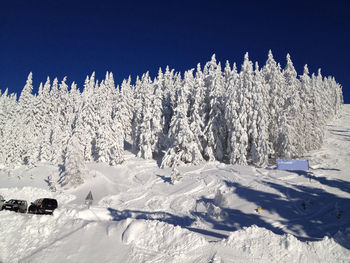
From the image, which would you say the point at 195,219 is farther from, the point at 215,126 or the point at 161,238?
the point at 215,126

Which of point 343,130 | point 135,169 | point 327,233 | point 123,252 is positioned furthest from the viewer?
point 343,130

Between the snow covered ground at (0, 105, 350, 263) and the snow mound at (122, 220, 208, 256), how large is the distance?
42mm

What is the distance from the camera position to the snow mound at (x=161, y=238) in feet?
29.8

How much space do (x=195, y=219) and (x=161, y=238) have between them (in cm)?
802

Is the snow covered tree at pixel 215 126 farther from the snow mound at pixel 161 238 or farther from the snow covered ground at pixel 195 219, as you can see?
the snow mound at pixel 161 238

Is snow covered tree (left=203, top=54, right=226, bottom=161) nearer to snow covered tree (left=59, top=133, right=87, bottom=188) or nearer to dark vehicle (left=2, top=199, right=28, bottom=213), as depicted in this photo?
snow covered tree (left=59, top=133, right=87, bottom=188)

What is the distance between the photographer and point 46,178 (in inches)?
1465

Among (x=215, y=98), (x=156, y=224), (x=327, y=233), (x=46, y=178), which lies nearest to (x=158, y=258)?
(x=156, y=224)

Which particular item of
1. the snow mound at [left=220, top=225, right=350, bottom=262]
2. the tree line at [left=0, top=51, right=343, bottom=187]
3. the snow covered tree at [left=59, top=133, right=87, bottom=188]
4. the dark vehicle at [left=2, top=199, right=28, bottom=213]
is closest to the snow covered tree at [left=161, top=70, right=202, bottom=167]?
the tree line at [left=0, top=51, right=343, bottom=187]

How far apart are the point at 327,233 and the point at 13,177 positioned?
150 feet

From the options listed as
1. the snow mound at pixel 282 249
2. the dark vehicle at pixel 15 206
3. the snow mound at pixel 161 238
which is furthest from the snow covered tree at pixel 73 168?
the snow mound at pixel 282 249

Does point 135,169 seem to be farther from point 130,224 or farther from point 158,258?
point 158,258

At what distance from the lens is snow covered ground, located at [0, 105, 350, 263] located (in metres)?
8.73

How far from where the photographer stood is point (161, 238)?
9.78 metres
